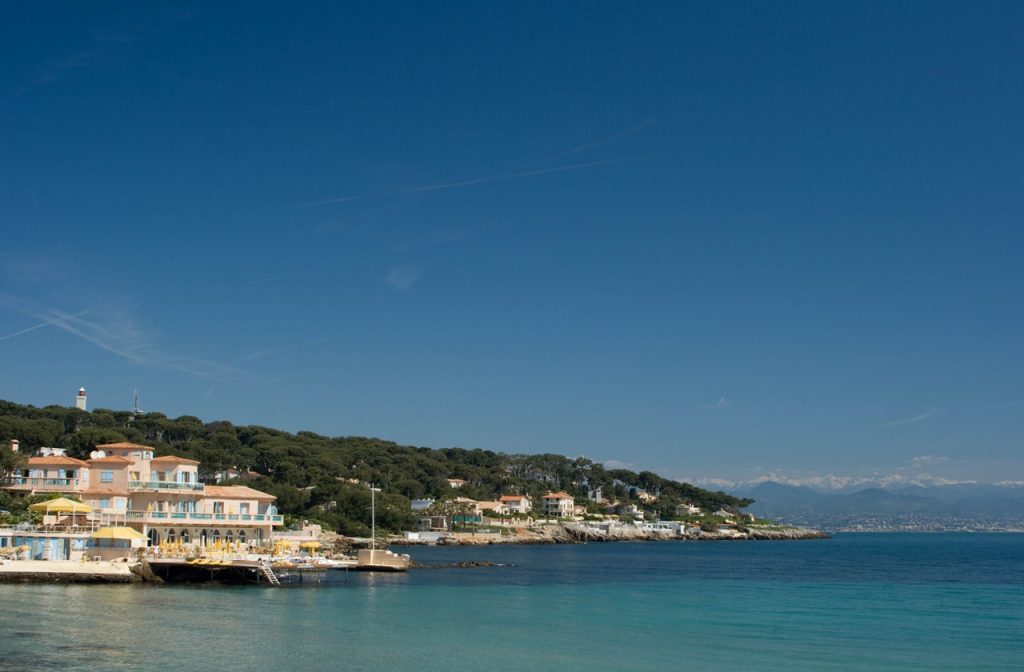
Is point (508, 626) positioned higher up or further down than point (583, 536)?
higher up

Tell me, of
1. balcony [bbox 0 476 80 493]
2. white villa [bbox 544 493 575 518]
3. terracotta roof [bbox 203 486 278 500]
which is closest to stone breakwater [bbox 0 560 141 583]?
terracotta roof [bbox 203 486 278 500]

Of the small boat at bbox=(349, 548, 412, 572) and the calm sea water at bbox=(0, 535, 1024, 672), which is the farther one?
the small boat at bbox=(349, 548, 412, 572)

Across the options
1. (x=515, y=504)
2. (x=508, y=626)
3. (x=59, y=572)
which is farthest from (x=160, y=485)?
(x=515, y=504)

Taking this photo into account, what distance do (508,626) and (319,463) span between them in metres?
86.5

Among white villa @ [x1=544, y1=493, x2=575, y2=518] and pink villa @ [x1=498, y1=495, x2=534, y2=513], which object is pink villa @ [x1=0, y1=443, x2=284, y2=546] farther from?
white villa @ [x1=544, y1=493, x2=575, y2=518]

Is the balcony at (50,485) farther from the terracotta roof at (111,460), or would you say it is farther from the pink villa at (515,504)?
the pink villa at (515,504)

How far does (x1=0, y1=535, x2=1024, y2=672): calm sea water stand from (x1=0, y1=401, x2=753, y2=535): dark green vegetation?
137 feet

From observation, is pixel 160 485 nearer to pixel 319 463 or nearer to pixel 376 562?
pixel 376 562

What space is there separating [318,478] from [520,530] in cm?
3248

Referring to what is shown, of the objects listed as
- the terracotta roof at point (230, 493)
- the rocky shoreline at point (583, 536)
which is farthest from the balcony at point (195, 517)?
the rocky shoreline at point (583, 536)

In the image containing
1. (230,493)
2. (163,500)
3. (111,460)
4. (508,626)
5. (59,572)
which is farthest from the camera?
(230,493)

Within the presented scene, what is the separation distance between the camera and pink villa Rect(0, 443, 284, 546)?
173ft

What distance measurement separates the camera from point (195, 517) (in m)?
53.9

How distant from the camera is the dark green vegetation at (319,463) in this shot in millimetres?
95375
